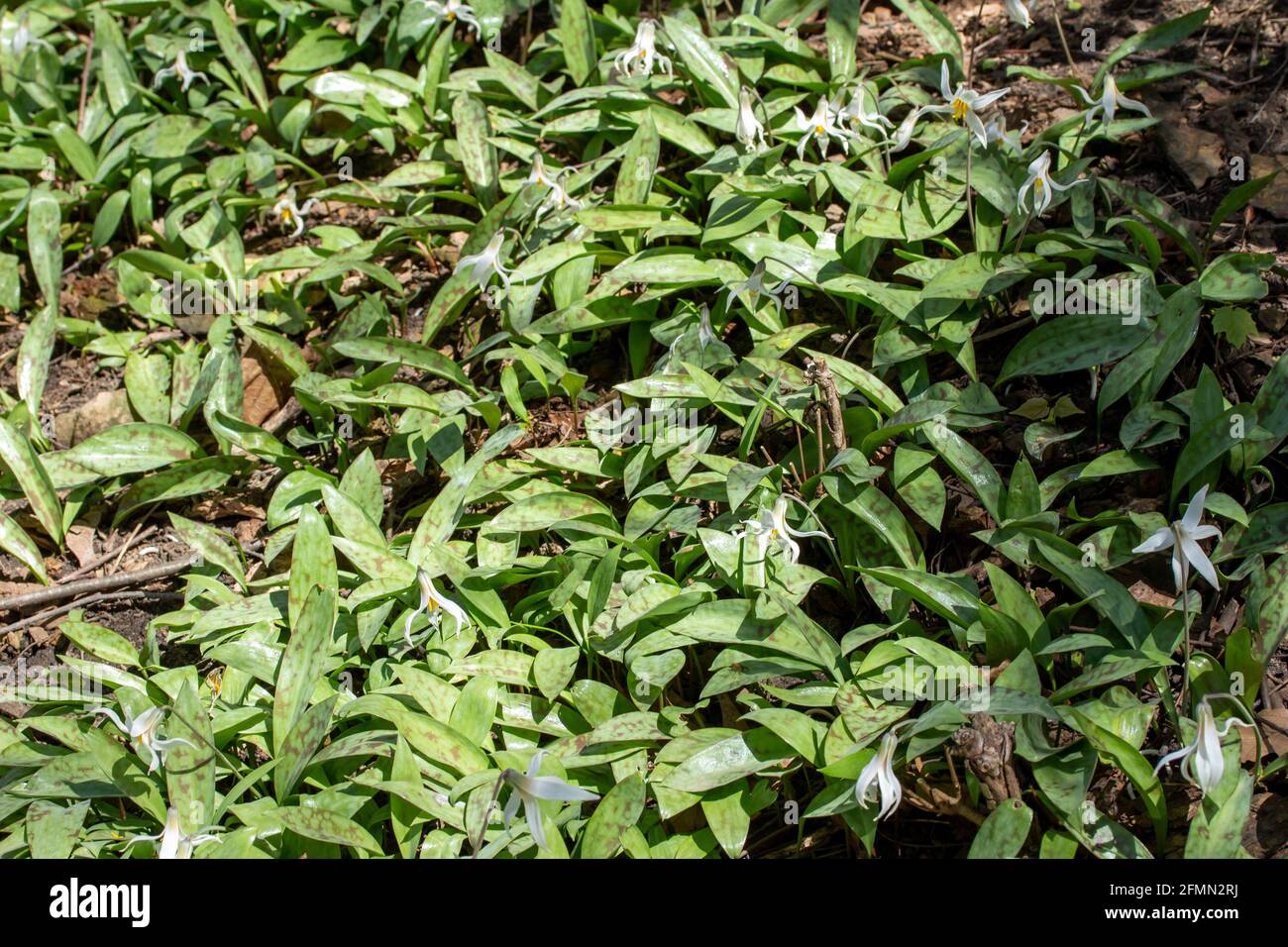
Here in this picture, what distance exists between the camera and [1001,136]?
3.09 m

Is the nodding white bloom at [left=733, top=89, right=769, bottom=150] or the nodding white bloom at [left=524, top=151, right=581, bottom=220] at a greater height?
the nodding white bloom at [left=733, top=89, right=769, bottom=150]

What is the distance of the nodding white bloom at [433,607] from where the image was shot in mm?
2635

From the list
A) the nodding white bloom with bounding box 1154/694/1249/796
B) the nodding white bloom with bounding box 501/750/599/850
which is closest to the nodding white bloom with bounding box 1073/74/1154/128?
the nodding white bloom with bounding box 1154/694/1249/796

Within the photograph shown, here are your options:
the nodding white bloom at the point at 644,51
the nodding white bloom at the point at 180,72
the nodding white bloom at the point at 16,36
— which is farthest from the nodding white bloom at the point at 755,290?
the nodding white bloom at the point at 16,36

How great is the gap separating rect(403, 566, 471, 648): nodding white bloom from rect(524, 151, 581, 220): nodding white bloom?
125cm

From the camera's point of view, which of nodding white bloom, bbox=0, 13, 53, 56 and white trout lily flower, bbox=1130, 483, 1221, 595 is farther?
nodding white bloom, bbox=0, 13, 53, 56

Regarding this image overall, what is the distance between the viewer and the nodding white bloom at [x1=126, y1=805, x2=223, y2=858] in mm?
2283

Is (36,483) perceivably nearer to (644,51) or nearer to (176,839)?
(176,839)

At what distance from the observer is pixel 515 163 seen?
3.86 m

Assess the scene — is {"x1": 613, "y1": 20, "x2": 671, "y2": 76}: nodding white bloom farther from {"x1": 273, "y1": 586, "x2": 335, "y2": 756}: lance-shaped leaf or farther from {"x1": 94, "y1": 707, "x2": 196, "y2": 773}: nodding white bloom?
{"x1": 94, "y1": 707, "x2": 196, "y2": 773}: nodding white bloom

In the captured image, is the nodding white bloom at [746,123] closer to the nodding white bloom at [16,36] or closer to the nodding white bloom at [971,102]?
the nodding white bloom at [971,102]

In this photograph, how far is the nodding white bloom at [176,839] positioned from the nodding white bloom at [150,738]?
0.45ft

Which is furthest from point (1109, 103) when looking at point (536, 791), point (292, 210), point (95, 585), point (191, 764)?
point (95, 585)
